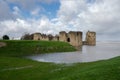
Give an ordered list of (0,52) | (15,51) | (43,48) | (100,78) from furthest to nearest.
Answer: (43,48)
(15,51)
(0,52)
(100,78)

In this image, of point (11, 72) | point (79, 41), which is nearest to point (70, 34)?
point (79, 41)

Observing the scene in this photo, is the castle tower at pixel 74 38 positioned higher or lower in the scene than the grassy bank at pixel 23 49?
Result: higher

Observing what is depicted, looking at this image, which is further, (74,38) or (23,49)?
(74,38)

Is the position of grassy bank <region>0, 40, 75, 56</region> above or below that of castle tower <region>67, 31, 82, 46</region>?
below

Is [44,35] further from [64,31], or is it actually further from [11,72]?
[11,72]

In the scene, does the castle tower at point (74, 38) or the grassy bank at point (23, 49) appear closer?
the grassy bank at point (23, 49)

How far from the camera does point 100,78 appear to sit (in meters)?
20.5

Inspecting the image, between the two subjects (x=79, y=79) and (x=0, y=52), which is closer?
(x=79, y=79)

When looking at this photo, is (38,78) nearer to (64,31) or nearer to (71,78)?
(71,78)

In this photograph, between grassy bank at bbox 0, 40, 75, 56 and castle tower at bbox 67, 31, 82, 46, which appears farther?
castle tower at bbox 67, 31, 82, 46

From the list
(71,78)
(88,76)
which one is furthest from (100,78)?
(71,78)

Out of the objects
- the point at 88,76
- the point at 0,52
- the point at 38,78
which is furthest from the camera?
the point at 0,52

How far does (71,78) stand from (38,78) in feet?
18.0

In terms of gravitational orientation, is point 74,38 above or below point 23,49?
above
